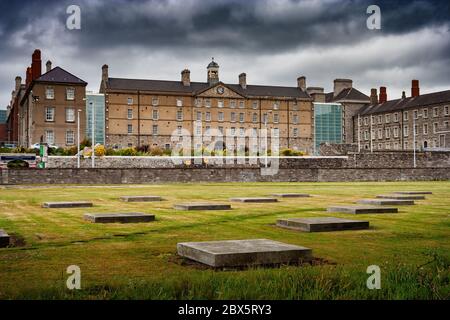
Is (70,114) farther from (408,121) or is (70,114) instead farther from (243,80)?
(408,121)

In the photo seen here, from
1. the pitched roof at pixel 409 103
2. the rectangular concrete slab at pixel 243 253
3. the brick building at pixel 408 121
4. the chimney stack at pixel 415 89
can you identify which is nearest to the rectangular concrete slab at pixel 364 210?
the rectangular concrete slab at pixel 243 253

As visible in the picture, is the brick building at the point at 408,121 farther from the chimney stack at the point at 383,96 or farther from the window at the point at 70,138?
the window at the point at 70,138

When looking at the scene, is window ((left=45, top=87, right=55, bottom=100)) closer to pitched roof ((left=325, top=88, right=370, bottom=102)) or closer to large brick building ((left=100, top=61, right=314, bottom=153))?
large brick building ((left=100, top=61, right=314, bottom=153))

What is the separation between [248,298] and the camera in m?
5.08

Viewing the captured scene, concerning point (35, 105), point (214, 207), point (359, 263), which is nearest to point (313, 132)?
point (35, 105)

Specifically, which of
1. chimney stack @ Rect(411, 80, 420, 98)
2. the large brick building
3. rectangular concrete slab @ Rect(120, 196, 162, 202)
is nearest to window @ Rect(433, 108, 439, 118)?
chimney stack @ Rect(411, 80, 420, 98)

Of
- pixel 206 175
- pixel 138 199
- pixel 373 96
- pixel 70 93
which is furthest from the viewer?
pixel 373 96

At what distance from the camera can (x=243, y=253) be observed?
23.0 feet

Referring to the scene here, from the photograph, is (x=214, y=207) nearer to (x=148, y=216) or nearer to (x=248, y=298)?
(x=148, y=216)

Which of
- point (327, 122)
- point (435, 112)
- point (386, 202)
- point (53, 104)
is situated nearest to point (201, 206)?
point (386, 202)

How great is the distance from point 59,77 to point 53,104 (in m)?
3.93

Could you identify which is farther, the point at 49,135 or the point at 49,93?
the point at 49,135

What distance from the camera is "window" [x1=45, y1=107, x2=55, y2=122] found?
79312 millimetres
